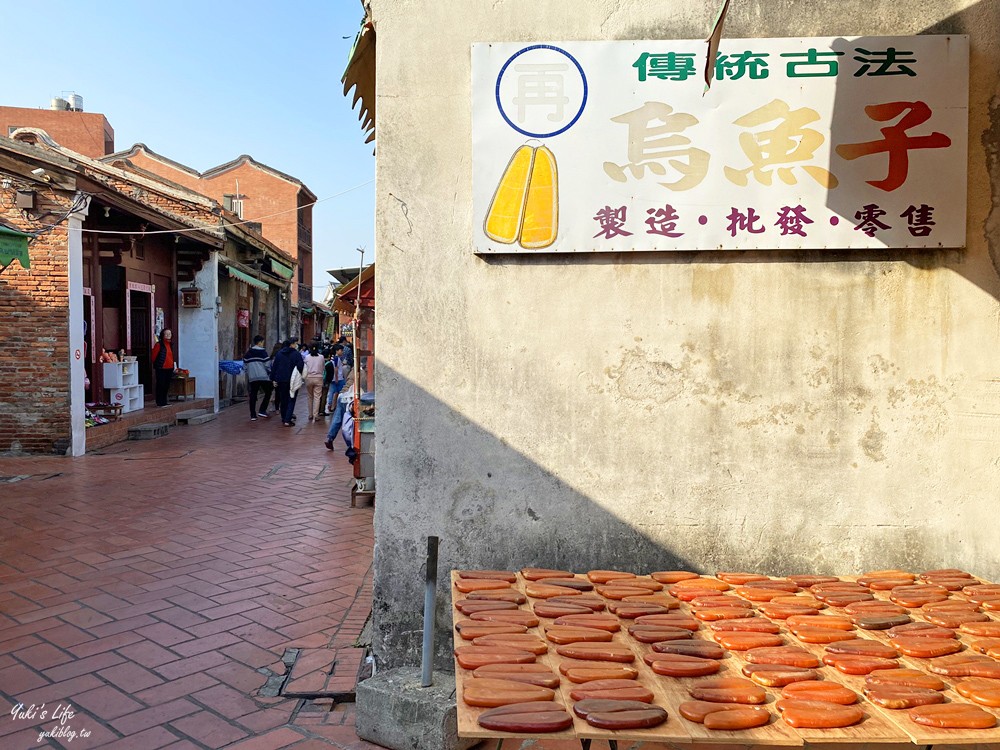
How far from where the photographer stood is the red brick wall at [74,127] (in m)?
30.4

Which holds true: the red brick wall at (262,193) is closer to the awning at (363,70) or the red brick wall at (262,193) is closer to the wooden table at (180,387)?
the wooden table at (180,387)

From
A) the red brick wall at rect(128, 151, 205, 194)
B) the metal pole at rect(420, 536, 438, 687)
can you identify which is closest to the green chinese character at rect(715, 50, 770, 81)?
the metal pole at rect(420, 536, 438, 687)

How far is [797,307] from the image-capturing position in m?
3.43

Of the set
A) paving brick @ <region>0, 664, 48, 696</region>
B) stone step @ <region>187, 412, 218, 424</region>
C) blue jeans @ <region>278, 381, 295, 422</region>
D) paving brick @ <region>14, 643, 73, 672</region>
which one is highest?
blue jeans @ <region>278, 381, 295, 422</region>

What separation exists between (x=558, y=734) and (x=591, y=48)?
284 centimetres

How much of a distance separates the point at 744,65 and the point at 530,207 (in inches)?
46.2

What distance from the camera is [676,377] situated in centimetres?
345

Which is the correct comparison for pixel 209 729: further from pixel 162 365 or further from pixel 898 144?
pixel 162 365

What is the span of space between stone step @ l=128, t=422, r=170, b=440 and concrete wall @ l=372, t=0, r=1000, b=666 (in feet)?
36.0

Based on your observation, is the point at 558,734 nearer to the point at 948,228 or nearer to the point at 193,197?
the point at 948,228

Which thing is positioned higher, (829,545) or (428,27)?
(428,27)

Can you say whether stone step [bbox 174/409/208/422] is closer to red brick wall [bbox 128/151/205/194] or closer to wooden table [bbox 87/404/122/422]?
wooden table [bbox 87/404/122/422]

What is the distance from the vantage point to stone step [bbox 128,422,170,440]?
1281 cm

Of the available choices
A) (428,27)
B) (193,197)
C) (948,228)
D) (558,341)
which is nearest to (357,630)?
(558,341)
